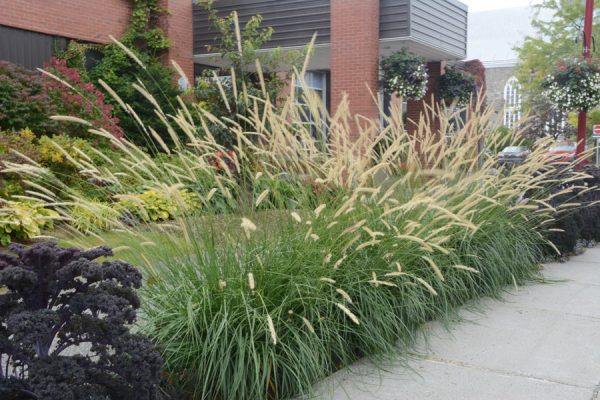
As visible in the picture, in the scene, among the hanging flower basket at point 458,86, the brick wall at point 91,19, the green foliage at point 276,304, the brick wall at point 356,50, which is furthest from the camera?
the hanging flower basket at point 458,86

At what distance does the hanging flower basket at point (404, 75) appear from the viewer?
1479cm

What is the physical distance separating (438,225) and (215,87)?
7.12 metres

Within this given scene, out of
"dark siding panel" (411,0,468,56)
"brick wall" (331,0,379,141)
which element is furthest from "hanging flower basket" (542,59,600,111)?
"brick wall" (331,0,379,141)

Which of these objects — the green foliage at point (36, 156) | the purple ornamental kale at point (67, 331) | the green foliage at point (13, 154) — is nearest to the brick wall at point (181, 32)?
the green foliage at point (36, 156)

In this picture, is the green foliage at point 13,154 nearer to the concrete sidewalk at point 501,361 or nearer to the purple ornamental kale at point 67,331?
the purple ornamental kale at point 67,331

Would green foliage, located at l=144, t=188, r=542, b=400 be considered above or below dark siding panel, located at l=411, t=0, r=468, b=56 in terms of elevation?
below

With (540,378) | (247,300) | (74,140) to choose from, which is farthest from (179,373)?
(74,140)

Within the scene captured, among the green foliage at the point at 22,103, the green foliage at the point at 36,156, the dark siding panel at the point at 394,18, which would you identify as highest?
the dark siding panel at the point at 394,18

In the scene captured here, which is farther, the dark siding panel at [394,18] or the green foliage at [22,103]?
the dark siding panel at [394,18]

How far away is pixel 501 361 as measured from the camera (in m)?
4.09

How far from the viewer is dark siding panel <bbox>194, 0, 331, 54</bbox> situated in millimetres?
15438

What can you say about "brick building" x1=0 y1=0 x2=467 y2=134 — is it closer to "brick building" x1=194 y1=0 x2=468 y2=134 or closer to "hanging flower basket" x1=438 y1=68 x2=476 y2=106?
"brick building" x1=194 y1=0 x2=468 y2=134

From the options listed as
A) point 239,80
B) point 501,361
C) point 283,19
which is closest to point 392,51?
point 283,19

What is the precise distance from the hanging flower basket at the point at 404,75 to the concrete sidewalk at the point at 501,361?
9.70m
